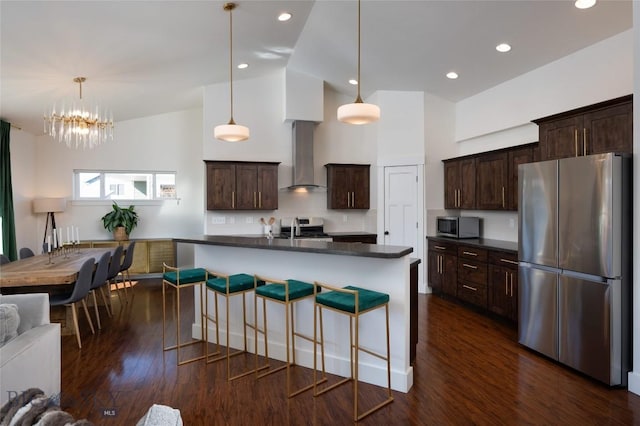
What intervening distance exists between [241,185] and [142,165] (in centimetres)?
241

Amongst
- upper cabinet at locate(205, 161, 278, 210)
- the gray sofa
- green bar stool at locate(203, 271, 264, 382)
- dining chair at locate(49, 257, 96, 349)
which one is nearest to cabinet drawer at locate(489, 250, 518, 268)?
green bar stool at locate(203, 271, 264, 382)

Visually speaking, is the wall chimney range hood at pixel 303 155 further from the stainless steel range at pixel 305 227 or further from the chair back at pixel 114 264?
the chair back at pixel 114 264

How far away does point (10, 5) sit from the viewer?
2.73 meters

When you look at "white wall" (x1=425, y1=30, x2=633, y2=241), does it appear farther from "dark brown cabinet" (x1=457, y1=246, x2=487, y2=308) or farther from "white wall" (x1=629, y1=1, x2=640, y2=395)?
"white wall" (x1=629, y1=1, x2=640, y2=395)

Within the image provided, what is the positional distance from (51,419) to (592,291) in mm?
3430

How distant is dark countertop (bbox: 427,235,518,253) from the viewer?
425cm

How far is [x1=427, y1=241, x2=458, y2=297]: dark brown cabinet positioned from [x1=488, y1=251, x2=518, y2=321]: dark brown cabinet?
2.29 ft

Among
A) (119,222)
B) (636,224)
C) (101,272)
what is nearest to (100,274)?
(101,272)

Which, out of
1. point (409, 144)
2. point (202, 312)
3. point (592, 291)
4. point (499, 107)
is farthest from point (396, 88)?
point (202, 312)

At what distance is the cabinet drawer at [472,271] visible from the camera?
446cm

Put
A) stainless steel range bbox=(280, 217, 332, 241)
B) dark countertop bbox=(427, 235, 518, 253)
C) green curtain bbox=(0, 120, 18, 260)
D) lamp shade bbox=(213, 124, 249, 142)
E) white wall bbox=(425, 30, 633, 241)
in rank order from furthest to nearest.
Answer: stainless steel range bbox=(280, 217, 332, 241) < green curtain bbox=(0, 120, 18, 260) < dark countertop bbox=(427, 235, 518, 253) < white wall bbox=(425, 30, 633, 241) < lamp shade bbox=(213, 124, 249, 142)

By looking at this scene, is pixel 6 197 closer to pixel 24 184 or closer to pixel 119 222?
pixel 24 184

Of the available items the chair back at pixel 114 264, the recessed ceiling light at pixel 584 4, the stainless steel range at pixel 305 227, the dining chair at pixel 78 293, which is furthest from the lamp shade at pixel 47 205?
the recessed ceiling light at pixel 584 4

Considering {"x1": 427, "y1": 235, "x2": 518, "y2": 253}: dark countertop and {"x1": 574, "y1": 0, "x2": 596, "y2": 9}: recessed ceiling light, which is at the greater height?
{"x1": 574, "y1": 0, "x2": 596, "y2": 9}: recessed ceiling light
